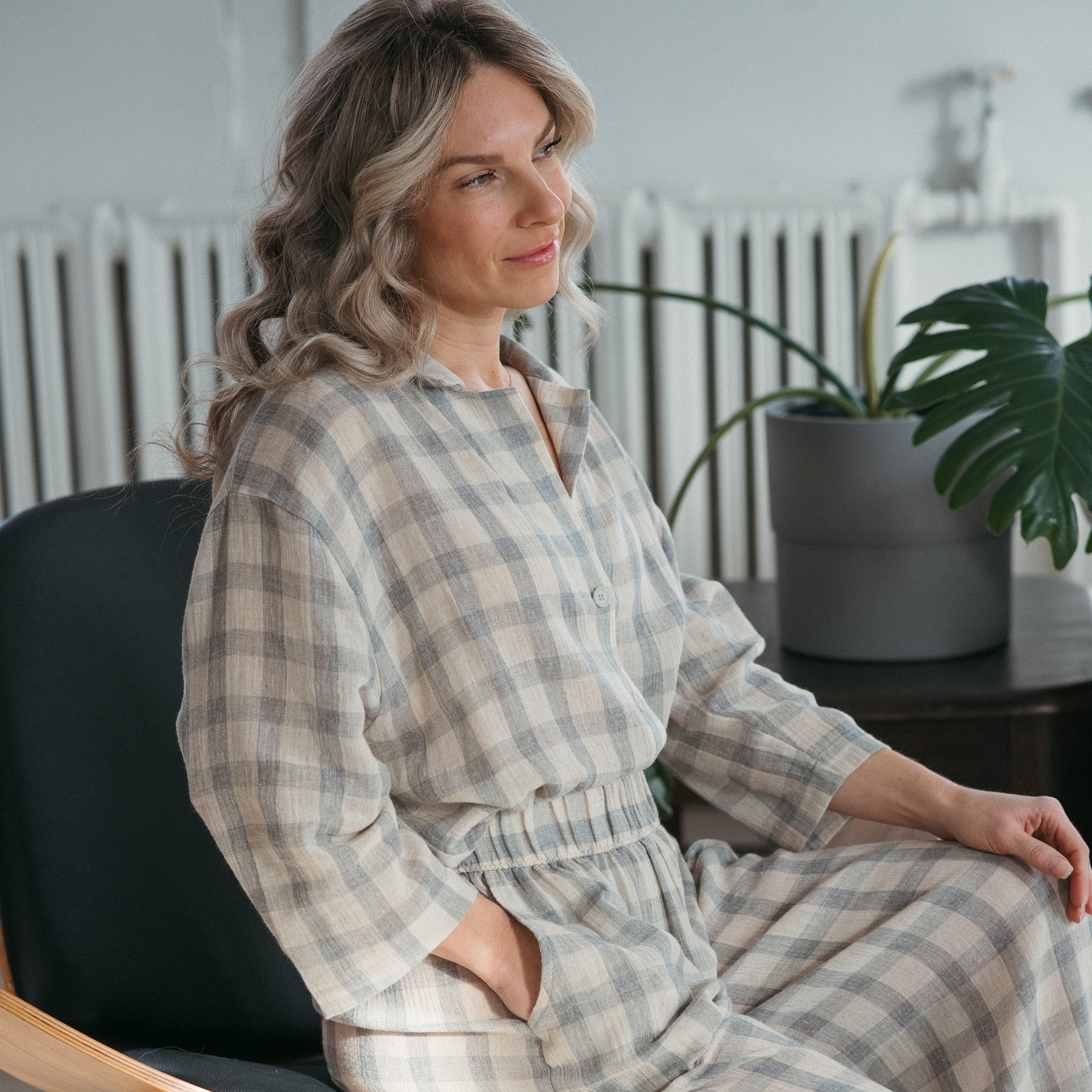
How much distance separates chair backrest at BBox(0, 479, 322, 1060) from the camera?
3.47 ft

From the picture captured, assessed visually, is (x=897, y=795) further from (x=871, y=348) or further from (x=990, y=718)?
(x=871, y=348)

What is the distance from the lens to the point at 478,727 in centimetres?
93

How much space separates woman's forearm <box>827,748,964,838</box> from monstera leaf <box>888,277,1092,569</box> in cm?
38

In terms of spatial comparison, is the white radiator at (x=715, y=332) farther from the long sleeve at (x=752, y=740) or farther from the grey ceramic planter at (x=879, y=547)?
the long sleeve at (x=752, y=740)

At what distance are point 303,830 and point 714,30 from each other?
199 cm

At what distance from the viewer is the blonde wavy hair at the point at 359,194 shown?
0.97 meters

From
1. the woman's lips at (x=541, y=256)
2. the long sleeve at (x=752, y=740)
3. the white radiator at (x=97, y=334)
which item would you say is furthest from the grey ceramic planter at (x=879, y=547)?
the white radiator at (x=97, y=334)

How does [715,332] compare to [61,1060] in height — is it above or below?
above

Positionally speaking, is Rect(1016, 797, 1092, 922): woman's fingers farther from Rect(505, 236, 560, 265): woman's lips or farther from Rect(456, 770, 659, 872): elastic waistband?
Rect(505, 236, 560, 265): woman's lips

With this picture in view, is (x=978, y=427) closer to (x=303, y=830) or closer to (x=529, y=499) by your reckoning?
(x=529, y=499)

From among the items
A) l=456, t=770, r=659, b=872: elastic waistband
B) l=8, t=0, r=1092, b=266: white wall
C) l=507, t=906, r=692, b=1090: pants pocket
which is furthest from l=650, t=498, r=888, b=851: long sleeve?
l=8, t=0, r=1092, b=266: white wall

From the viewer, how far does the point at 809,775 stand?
45.1 inches

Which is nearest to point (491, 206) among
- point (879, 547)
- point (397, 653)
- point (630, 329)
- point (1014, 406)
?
point (397, 653)

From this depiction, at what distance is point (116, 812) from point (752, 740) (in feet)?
1.78
